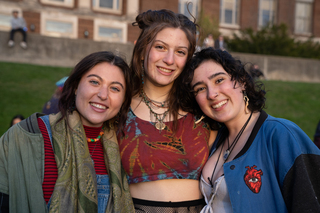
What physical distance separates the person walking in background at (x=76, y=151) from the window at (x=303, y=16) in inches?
990

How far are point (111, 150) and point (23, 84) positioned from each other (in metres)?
8.86

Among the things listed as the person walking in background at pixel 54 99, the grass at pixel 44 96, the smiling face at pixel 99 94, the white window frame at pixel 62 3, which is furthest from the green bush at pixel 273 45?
the smiling face at pixel 99 94

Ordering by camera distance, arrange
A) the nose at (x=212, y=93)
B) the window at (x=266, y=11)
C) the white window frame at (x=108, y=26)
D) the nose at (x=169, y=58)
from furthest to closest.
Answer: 1. the window at (x=266, y=11)
2. the white window frame at (x=108, y=26)
3. the nose at (x=169, y=58)
4. the nose at (x=212, y=93)

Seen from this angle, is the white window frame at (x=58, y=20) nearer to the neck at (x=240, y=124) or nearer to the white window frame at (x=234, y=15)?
the white window frame at (x=234, y=15)

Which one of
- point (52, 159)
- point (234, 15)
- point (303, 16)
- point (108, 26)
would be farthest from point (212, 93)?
point (303, 16)

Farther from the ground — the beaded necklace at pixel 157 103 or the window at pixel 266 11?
the window at pixel 266 11

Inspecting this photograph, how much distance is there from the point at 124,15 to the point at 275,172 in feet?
61.8

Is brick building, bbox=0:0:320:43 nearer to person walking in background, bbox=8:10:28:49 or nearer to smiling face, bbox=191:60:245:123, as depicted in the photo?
person walking in background, bbox=8:10:28:49

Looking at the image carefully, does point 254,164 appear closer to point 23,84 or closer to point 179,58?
point 179,58

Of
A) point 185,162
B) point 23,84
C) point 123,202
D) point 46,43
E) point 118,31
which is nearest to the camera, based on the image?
point 123,202

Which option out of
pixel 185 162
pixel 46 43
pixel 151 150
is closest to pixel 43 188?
pixel 151 150

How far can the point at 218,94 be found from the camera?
2439 millimetres

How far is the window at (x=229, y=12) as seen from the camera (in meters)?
22.4

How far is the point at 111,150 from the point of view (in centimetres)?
246
